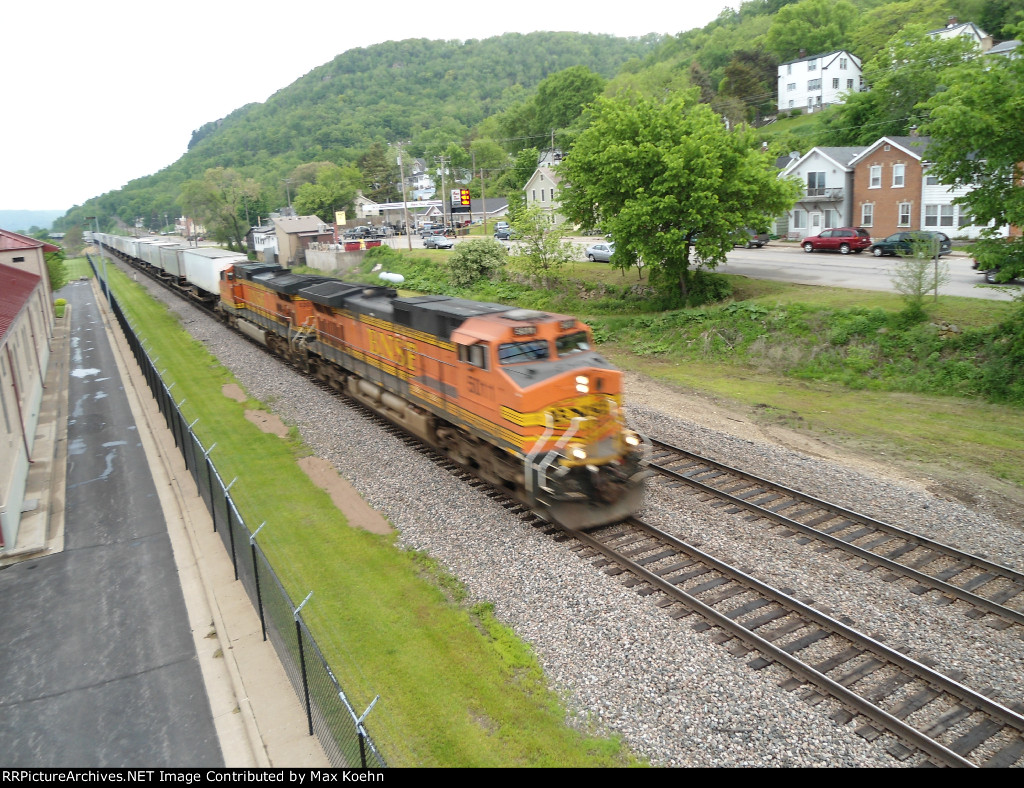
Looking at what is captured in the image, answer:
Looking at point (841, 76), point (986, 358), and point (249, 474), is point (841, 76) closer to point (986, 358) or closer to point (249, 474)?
point (986, 358)

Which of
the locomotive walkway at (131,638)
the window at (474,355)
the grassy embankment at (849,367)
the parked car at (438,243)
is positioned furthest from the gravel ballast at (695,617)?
the parked car at (438,243)

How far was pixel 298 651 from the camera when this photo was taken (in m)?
8.88

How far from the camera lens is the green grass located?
813 centimetres

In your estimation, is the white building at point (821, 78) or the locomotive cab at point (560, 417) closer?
the locomotive cab at point (560, 417)

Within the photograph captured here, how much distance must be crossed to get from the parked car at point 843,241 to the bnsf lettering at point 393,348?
3285 cm

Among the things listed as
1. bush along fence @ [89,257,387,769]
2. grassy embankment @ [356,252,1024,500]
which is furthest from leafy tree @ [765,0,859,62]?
bush along fence @ [89,257,387,769]

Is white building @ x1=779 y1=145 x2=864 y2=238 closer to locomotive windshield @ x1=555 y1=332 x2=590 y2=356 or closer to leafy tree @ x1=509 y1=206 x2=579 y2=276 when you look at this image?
leafy tree @ x1=509 y1=206 x2=579 y2=276

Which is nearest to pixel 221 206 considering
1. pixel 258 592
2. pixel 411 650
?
pixel 258 592

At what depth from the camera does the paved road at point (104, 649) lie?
27.3 ft

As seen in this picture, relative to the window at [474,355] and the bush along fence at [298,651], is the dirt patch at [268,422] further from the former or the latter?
the window at [474,355]

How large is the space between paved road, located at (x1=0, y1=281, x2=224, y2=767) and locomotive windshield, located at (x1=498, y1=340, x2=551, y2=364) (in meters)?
7.42

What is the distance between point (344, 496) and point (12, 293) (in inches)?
649

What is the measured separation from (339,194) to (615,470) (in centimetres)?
9251

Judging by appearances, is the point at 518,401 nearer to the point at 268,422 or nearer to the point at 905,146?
the point at 268,422
